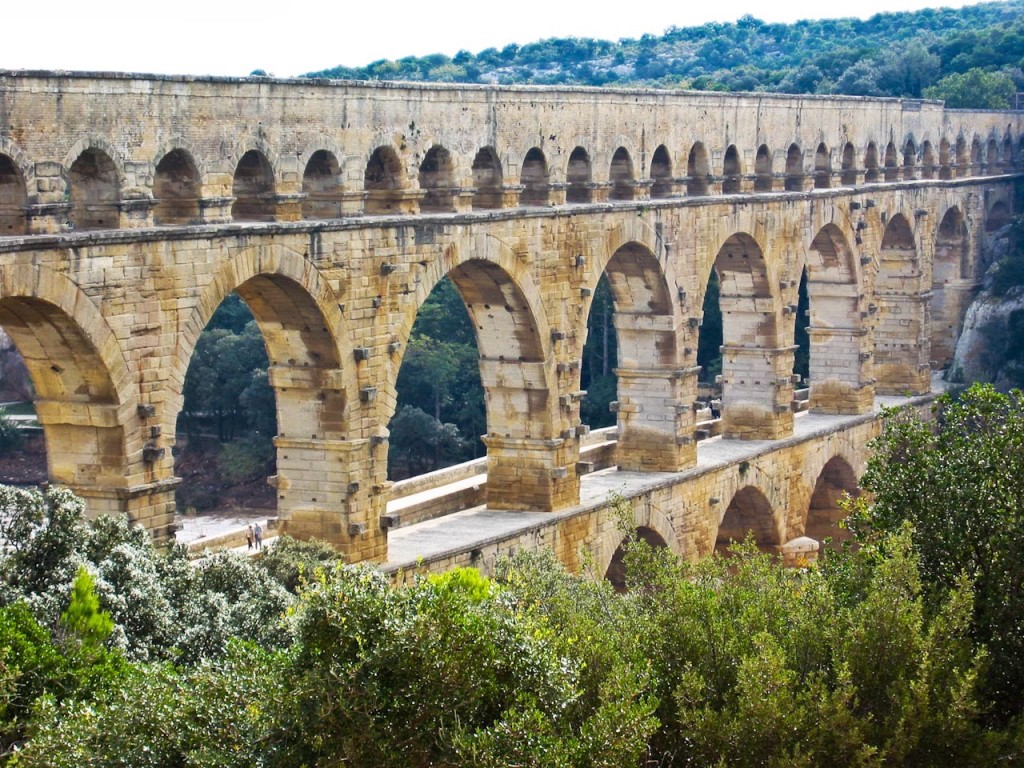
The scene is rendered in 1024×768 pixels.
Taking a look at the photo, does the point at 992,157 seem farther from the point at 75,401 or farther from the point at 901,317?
the point at 75,401

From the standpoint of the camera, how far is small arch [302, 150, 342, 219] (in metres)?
28.5

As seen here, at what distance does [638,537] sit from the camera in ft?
117

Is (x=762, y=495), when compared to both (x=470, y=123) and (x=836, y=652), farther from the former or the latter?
(x=836, y=652)

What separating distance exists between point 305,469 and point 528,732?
13795 millimetres

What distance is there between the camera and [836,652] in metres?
19.0

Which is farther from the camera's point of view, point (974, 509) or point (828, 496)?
point (828, 496)

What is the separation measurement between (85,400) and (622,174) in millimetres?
14675

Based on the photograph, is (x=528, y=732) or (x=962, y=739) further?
(x=962, y=739)

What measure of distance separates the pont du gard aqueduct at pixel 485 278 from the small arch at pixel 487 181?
0.04 m

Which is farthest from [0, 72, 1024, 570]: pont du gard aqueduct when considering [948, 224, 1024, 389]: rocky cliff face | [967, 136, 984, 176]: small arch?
[967, 136, 984, 176]: small arch

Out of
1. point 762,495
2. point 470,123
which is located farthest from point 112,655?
point 762,495

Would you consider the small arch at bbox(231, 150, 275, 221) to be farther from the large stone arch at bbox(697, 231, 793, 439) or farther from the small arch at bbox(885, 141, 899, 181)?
the small arch at bbox(885, 141, 899, 181)

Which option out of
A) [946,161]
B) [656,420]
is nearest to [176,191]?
[656,420]

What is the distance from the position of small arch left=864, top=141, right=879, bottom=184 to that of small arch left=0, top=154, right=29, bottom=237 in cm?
2962
